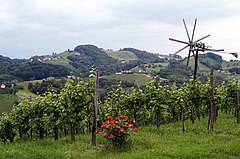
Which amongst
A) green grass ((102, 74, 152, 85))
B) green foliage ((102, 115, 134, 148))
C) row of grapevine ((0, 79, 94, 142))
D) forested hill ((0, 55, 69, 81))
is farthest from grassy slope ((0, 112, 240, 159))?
forested hill ((0, 55, 69, 81))

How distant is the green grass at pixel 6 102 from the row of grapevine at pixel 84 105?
62210mm

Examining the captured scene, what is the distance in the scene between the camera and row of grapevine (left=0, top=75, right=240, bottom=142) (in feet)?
49.7

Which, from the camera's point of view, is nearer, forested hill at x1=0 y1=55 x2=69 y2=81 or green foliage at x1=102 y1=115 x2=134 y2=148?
green foliage at x1=102 y1=115 x2=134 y2=148

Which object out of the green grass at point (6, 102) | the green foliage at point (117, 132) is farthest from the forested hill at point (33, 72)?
the green foliage at point (117, 132)

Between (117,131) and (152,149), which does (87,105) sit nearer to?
(117,131)

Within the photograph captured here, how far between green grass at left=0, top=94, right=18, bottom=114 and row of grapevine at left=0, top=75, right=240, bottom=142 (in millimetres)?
62210

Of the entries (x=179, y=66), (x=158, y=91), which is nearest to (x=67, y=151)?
(x=158, y=91)

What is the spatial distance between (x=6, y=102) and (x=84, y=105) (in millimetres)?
77981

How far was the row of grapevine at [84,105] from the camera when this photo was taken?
49.7 ft

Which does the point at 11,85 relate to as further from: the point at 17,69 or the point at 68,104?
the point at 68,104

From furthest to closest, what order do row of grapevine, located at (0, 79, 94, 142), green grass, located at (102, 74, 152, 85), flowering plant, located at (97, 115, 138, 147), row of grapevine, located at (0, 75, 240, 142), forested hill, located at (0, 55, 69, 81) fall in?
1. forested hill, located at (0, 55, 69, 81)
2. green grass, located at (102, 74, 152, 85)
3. row of grapevine, located at (0, 75, 240, 142)
4. row of grapevine, located at (0, 79, 94, 142)
5. flowering plant, located at (97, 115, 138, 147)

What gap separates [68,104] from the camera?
15117 millimetres

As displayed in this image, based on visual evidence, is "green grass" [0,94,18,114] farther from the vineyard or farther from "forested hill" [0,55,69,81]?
the vineyard

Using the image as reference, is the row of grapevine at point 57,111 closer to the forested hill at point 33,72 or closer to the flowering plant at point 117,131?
the flowering plant at point 117,131
